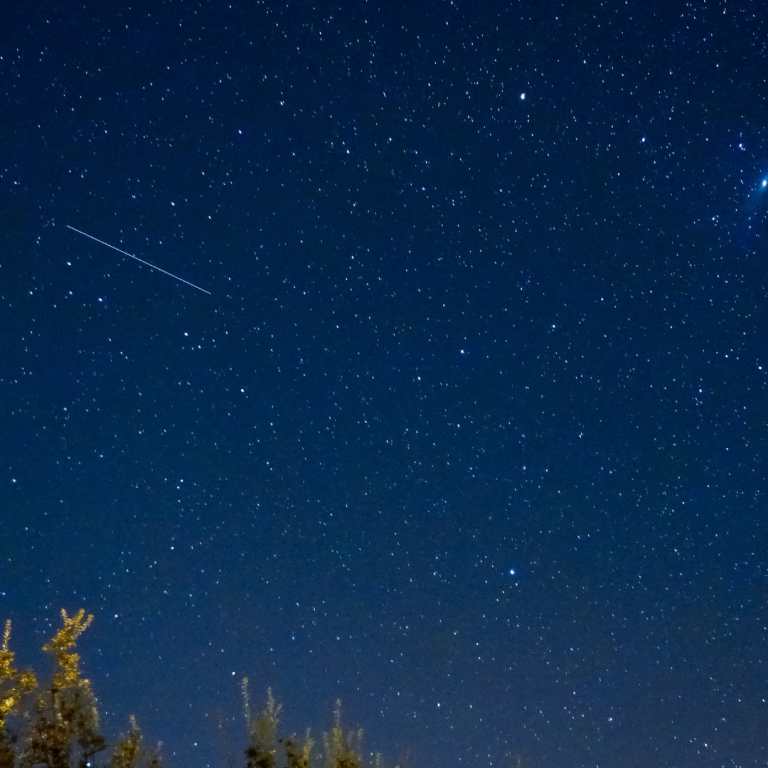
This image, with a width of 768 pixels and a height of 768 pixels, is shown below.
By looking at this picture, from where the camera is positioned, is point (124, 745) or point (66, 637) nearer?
point (66, 637)

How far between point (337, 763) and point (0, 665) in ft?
27.0

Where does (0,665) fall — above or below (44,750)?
above

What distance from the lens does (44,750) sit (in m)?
13.4

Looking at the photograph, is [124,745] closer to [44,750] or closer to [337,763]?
[44,750]

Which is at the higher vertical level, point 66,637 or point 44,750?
point 66,637

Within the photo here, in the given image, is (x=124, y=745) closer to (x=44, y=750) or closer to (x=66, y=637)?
(x=44, y=750)

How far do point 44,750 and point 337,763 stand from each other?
22.8 feet

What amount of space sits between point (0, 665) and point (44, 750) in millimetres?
1689

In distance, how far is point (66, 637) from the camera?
13430mm

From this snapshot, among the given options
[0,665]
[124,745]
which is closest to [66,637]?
[0,665]

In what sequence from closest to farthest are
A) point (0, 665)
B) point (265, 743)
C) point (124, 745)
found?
point (0, 665) → point (124, 745) → point (265, 743)

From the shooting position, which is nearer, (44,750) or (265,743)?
(44,750)

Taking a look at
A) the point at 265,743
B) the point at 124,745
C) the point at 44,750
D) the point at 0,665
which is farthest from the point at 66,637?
the point at 265,743

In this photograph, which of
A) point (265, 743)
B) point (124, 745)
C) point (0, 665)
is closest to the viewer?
point (0, 665)
